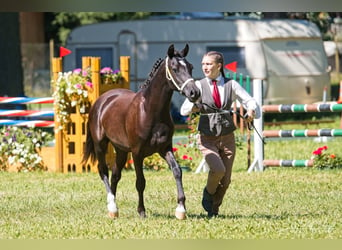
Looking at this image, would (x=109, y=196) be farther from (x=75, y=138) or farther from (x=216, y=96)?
(x=75, y=138)

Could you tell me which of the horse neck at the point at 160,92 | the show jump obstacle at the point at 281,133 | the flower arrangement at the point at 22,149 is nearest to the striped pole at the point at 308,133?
the show jump obstacle at the point at 281,133

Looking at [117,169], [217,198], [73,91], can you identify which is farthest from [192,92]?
[73,91]

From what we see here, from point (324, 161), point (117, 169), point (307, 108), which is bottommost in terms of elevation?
point (324, 161)

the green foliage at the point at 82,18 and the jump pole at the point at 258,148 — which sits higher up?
the green foliage at the point at 82,18

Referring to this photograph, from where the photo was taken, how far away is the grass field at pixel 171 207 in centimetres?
719

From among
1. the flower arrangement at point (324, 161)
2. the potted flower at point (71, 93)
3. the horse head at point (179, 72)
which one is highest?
the horse head at point (179, 72)

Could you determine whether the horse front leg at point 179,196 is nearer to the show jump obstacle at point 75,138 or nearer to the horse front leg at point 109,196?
the horse front leg at point 109,196

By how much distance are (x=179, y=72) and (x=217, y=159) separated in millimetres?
896

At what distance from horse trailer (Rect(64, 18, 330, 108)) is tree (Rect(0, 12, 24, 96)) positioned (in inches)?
197

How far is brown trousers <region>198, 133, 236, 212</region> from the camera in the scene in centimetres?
813

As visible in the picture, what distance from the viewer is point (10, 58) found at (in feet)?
72.5

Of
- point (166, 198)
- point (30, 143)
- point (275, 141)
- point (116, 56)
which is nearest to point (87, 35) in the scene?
point (116, 56)

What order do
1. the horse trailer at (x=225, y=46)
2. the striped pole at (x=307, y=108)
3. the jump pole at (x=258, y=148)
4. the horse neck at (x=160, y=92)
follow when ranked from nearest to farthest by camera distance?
the horse neck at (x=160, y=92) < the striped pole at (x=307, y=108) < the jump pole at (x=258, y=148) < the horse trailer at (x=225, y=46)

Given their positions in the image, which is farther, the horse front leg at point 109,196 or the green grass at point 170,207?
the horse front leg at point 109,196
